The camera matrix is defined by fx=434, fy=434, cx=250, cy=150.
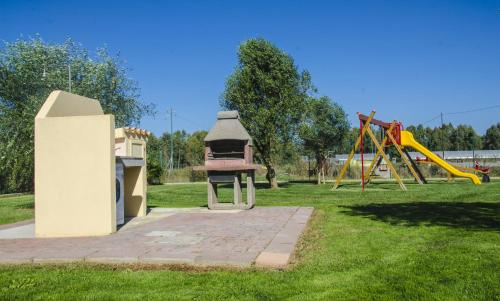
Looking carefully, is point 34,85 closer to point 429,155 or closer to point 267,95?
point 267,95

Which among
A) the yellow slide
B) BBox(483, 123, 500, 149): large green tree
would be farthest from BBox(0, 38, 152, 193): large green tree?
BBox(483, 123, 500, 149): large green tree

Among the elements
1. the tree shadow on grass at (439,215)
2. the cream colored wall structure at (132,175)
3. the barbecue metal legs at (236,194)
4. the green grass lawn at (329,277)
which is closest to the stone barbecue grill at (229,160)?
the barbecue metal legs at (236,194)

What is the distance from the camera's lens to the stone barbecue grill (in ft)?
40.4

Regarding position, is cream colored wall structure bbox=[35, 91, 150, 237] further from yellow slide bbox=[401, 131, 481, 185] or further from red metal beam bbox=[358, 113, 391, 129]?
yellow slide bbox=[401, 131, 481, 185]

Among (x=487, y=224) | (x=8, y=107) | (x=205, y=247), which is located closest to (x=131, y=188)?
(x=205, y=247)

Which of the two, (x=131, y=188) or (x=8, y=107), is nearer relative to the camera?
(x=131, y=188)

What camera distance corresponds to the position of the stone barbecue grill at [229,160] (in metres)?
12.3

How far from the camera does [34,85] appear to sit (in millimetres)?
14562

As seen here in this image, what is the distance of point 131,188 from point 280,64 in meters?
14.3

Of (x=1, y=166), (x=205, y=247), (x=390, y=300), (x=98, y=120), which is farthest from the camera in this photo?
(x=1, y=166)

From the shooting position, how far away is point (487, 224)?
8164 millimetres

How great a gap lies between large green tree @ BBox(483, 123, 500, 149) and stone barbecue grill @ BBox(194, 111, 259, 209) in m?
92.6

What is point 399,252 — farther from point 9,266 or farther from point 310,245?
point 9,266

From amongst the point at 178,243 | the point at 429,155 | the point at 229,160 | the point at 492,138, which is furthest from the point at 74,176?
the point at 492,138
